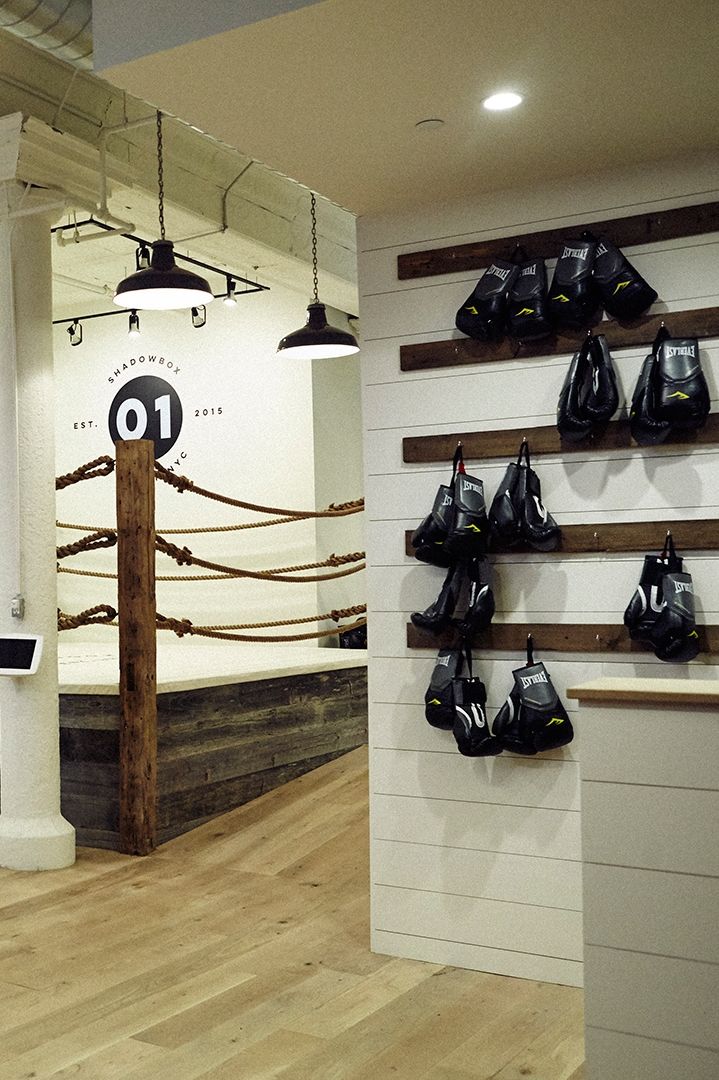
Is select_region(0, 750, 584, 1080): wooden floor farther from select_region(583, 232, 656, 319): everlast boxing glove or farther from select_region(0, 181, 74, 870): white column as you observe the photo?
select_region(583, 232, 656, 319): everlast boxing glove

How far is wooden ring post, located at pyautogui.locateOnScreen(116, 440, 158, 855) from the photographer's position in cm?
494

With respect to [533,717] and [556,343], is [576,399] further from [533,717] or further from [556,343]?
[533,717]

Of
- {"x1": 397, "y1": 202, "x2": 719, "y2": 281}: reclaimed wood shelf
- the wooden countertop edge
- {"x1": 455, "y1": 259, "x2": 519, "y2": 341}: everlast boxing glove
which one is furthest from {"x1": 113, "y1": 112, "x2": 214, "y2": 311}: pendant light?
the wooden countertop edge

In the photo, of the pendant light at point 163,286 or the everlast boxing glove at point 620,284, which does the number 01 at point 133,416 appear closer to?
the pendant light at point 163,286

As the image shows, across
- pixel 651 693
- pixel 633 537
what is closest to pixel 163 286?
pixel 633 537

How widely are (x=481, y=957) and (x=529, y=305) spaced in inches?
81.0

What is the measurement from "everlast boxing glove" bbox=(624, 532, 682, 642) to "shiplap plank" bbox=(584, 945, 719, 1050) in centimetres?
109

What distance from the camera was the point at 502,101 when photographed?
2959mm

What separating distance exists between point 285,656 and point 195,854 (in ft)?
7.36

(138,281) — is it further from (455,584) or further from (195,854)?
(195,854)

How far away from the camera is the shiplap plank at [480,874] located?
3.46m

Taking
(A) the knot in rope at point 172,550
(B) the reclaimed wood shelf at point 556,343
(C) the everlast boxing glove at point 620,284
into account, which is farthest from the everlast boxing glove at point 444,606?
(A) the knot in rope at point 172,550

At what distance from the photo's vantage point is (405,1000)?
10.8ft

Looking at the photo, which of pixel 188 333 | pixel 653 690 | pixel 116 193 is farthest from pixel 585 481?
pixel 188 333
